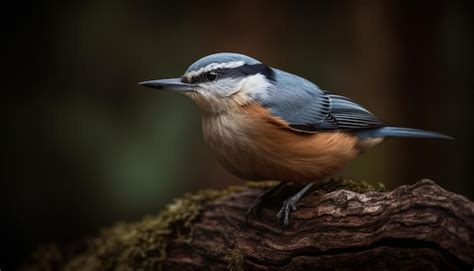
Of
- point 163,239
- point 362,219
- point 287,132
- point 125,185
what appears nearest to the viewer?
point 362,219

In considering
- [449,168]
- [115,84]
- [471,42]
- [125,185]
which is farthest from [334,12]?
[125,185]

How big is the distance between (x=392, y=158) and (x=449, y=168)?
20.9 inches

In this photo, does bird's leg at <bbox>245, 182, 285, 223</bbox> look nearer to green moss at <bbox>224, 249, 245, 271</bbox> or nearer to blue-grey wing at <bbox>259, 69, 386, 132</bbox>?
green moss at <bbox>224, 249, 245, 271</bbox>

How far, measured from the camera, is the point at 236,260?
9.37 feet

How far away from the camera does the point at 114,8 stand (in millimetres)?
4898

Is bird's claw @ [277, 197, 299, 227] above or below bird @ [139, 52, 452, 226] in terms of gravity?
below

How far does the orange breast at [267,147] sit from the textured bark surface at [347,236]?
0.66 ft

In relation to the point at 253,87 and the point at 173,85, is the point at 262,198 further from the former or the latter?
the point at 173,85

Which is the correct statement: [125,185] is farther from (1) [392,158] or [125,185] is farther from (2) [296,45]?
(1) [392,158]

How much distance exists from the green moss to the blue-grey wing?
78 centimetres

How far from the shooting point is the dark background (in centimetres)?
480

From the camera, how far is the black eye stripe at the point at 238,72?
3.04 metres

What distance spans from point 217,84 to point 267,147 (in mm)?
477

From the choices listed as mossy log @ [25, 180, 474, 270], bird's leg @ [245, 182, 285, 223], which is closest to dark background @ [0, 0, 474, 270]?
mossy log @ [25, 180, 474, 270]
